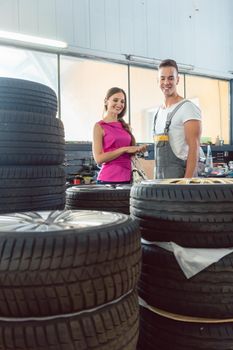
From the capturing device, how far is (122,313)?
3.24 feet

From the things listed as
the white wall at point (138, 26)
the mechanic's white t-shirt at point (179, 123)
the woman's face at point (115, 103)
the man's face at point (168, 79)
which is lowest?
the mechanic's white t-shirt at point (179, 123)

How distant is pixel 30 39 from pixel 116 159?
8.95 ft

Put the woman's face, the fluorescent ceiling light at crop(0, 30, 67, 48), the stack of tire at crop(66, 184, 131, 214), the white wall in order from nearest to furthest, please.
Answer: the stack of tire at crop(66, 184, 131, 214) < the woman's face < the fluorescent ceiling light at crop(0, 30, 67, 48) < the white wall

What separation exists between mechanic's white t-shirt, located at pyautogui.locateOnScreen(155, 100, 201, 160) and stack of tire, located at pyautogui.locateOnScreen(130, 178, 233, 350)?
1139 millimetres

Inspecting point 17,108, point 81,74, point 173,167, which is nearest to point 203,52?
point 81,74

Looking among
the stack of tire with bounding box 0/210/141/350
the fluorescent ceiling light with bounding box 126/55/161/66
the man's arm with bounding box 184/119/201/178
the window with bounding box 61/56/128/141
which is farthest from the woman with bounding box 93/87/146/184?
the fluorescent ceiling light with bounding box 126/55/161/66

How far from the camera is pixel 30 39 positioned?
456 cm

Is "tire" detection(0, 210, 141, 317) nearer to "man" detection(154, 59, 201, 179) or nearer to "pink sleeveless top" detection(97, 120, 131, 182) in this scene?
"man" detection(154, 59, 201, 179)

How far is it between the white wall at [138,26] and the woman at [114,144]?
2.44 metres

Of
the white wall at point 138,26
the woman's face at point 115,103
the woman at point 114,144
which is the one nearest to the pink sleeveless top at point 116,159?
the woman at point 114,144

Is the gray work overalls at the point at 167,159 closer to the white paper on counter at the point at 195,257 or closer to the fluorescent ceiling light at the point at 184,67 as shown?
the white paper on counter at the point at 195,257

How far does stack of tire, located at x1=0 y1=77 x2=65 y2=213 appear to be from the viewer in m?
1.49

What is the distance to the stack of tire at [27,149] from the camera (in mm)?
1493

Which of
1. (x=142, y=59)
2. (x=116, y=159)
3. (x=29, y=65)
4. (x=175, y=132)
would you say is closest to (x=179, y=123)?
(x=175, y=132)
